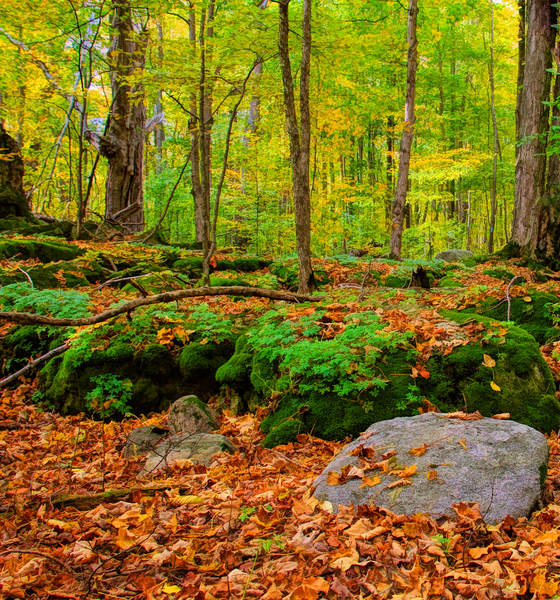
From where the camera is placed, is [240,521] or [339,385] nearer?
[240,521]

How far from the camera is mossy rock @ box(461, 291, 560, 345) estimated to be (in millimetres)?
5316

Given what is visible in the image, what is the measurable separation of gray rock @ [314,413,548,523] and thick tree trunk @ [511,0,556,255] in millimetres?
8012

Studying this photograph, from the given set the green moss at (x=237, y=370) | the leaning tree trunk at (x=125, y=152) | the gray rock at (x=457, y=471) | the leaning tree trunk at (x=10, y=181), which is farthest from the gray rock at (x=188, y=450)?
the leaning tree trunk at (x=125, y=152)

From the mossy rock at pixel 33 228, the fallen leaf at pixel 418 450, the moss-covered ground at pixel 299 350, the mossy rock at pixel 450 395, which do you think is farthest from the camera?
the mossy rock at pixel 33 228

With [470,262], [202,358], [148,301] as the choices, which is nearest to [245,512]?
[202,358]

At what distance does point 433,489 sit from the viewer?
2.53 m

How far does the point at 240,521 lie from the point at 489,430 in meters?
1.93

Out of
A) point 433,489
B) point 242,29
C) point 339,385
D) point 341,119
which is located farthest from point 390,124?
point 433,489

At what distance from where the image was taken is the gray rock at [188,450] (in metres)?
3.63

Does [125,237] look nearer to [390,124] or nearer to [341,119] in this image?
[341,119]

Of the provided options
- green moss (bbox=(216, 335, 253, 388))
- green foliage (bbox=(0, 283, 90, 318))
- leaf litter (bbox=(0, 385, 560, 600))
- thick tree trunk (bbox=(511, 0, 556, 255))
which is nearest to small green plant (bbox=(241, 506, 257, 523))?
leaf litter (bbox=(0, 385, 560, 600))

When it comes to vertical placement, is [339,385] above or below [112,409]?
above

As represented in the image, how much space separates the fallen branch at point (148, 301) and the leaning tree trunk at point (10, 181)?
7.60m

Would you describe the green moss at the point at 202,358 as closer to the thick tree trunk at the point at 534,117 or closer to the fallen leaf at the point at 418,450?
the fallen leaf at the point at 418,450
